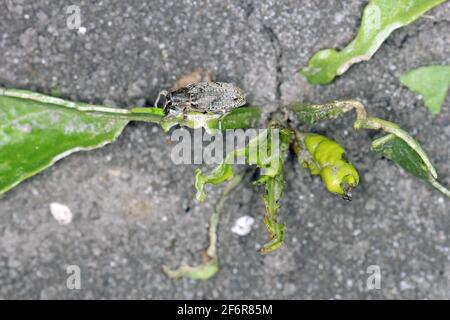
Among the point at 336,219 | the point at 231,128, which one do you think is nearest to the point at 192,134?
the point at 231,128

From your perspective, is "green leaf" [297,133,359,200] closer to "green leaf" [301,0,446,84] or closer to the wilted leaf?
the wilted leaf

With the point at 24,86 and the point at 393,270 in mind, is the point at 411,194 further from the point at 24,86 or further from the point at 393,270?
the point at 24,86

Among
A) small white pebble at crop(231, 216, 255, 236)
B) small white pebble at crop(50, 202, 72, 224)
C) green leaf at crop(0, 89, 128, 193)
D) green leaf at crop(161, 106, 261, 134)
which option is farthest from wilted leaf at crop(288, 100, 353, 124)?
small white pebble at crop(50, 202, 72, 224)

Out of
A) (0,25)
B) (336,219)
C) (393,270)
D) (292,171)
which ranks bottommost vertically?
(393,270)
